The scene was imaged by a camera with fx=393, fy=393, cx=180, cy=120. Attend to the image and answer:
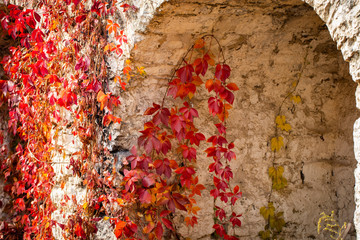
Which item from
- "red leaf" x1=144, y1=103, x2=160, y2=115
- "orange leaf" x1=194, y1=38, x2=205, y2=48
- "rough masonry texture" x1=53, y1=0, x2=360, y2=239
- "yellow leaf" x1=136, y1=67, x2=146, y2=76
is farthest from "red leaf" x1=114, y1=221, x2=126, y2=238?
"orange leaf" x1=194, y1=38, x2=205, y2=48

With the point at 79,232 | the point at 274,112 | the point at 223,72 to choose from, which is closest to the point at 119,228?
the point at 79,232

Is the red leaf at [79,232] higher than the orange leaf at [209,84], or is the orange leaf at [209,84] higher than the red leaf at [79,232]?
the orange leaf at [209,84]

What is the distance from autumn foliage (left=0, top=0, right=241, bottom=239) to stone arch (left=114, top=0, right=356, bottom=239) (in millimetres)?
100

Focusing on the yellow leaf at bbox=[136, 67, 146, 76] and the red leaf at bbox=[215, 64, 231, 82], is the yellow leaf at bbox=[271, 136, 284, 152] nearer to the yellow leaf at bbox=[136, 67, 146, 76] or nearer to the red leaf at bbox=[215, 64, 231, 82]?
the red leaf at bbox=[215, 64, 231, 82]

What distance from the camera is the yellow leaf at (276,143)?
8.94 ft

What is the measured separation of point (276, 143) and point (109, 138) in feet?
3.75

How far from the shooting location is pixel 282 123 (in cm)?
273

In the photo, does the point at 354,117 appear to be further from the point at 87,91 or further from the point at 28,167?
the point at 28,167

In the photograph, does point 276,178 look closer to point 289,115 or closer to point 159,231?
point 289,115

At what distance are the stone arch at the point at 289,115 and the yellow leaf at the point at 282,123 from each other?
0.13 feet

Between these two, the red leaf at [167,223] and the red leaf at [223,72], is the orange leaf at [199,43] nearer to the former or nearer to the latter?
the red leaf at [223,72]

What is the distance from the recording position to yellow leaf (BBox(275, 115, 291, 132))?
272 centimetres

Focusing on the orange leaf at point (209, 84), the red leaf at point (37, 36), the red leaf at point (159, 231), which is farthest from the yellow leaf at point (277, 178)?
the red leaf at point (37, 36)

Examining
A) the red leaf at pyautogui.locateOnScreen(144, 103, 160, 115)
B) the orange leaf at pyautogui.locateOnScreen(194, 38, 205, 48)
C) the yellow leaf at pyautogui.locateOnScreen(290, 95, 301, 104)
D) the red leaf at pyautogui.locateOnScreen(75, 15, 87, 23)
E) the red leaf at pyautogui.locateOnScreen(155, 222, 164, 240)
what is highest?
the red leaf at pyautogui.locateOnScreen(75, 15, 87, 23)
